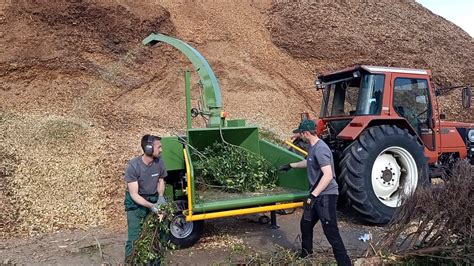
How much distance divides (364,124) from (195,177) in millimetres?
2442

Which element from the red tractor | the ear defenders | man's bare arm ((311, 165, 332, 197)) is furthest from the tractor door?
the ear defenders

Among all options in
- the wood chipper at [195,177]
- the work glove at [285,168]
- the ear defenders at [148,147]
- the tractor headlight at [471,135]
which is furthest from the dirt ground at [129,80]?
the tractor headlight at [471,135]

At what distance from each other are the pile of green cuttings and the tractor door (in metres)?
2.31

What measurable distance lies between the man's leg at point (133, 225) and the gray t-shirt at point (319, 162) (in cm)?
177

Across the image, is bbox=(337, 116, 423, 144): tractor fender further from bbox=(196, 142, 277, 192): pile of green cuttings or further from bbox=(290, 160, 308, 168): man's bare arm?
bbox=(196, 142, 277, 192): pile of green cuttings

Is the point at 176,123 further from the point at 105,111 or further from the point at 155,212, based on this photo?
the point at 155,212

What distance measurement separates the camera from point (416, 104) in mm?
7168

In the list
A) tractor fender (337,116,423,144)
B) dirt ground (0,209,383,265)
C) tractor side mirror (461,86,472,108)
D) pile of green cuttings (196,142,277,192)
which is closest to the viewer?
dirt ground (0,209,383,265)

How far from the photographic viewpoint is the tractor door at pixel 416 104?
6.95 metres

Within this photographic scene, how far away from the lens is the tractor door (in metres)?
6.95

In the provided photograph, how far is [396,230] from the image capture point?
4.55 m

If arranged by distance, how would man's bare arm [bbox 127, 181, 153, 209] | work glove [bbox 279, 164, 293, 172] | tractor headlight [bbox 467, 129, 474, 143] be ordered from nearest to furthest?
man's bare arm [bbox 127, 181, 153, 209], work glove [bbox 279, 164, 293, 172], tractor headlight [bbox 467, 129, 474, 143]

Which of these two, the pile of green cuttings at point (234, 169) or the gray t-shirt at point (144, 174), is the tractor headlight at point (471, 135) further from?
the gray t-shirt at point (144, 174)

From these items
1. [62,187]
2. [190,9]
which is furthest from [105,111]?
[190,9]
